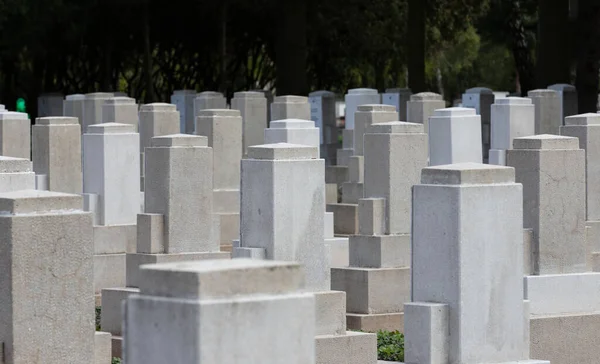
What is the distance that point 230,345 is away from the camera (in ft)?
19.4

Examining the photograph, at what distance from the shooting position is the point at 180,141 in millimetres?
13711

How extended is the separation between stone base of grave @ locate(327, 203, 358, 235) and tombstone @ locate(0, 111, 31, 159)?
11.6ft

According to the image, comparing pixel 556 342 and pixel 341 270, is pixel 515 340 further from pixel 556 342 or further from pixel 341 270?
pixel 341 270

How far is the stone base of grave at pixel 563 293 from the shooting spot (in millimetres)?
11703

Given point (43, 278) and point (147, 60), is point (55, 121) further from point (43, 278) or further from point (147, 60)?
point (147, 60)

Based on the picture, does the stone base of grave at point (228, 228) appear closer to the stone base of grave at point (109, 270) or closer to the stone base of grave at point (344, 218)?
the stone base of grave at point (344, 218)

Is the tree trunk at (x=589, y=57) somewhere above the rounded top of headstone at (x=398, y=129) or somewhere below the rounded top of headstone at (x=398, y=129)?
above

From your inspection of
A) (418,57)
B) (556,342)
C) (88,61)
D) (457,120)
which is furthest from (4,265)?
(88,61)

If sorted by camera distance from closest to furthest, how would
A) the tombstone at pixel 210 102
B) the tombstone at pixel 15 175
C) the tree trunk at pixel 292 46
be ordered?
the tombstone at pixel 15 175 → the tombstone at pixel 210 102 → the tree trunk at pixel 292 46

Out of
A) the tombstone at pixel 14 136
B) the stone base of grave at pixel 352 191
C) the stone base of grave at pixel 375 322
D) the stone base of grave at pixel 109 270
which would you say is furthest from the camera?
the stone base of grave at pixel 352 191

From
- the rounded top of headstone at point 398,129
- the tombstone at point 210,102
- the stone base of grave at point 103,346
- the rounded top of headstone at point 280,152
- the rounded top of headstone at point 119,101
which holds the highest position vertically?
the tombstone at point 210,102

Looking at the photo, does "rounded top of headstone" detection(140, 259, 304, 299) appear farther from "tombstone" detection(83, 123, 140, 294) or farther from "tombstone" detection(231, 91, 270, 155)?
"tombstone" detection(231, 91, 270, 155)

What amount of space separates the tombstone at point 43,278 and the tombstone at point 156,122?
11.3 meters

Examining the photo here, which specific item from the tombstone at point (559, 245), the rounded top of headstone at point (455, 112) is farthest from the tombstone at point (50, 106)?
the tombstone at point (559, 245)
